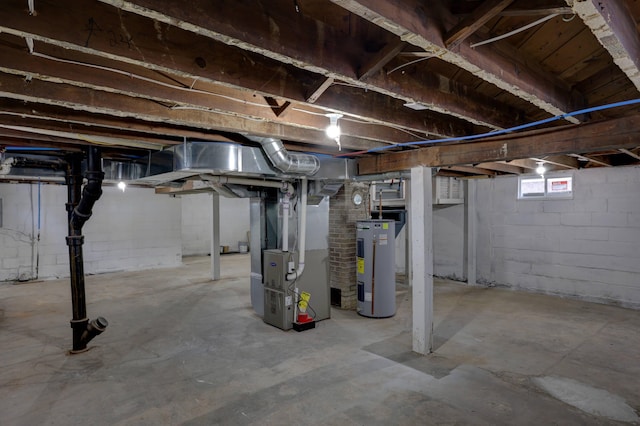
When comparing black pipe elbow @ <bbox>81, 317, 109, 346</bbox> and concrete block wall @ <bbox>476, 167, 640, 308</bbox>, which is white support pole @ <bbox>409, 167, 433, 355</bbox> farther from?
concrete block wall @ <bbox>476, 167, 640, 308</bbox>

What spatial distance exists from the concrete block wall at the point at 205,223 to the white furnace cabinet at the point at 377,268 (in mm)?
Answer: 6783

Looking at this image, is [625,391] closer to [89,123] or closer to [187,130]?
[187,130]

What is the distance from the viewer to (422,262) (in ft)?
11.0

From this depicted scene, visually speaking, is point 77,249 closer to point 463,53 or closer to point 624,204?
point 463,53

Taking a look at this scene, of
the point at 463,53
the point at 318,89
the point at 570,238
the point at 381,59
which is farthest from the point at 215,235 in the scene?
the point at 463,53

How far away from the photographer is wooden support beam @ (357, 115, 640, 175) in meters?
2.29

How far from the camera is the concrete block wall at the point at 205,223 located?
10344 millimetres

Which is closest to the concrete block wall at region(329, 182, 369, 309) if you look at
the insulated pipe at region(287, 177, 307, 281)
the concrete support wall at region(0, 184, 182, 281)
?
the insulated pipe at region(287, 177, 307, 281)

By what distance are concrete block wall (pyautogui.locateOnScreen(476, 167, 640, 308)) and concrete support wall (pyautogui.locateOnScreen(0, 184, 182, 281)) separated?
22.2 ft

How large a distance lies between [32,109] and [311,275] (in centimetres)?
299

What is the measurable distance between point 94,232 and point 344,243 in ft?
18.5

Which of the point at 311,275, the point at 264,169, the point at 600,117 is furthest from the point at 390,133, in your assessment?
the point at 311,275

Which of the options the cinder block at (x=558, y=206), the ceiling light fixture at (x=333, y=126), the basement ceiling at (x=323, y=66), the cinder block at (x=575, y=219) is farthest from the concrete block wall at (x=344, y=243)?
the cinder block at (x=575, y=219)

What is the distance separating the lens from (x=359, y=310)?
455cm
